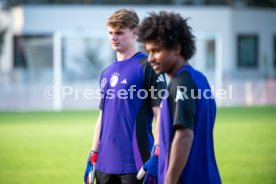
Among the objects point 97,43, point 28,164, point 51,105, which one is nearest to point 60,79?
point 51,105

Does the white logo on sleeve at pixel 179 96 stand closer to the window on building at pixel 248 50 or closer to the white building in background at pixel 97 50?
the white building in background at pixel 97 50

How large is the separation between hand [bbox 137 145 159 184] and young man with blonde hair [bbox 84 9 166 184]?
0.22 metres

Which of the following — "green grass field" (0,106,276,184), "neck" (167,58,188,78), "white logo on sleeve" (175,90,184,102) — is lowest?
"green grass field" (0,106,276,184)

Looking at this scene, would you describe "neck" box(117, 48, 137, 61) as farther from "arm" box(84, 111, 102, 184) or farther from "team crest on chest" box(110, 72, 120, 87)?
"arm" box(84, 111, 102, 184)

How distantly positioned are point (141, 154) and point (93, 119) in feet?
53.5

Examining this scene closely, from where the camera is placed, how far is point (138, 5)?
1554 inches

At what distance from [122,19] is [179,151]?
5.94 ft

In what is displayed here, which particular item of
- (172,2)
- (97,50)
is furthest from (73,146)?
(172,2)

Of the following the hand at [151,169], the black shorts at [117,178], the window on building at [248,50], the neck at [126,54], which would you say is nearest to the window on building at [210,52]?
the window on building at [248,50]

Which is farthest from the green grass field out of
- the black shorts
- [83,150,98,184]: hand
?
the black shorts

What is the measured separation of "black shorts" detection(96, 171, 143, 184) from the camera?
211 inches

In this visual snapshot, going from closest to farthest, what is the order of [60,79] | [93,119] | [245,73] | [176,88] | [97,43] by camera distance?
1. [176,88]
2. [93,119]
3. [60,79]
4. [97,43]
5. [245,73]

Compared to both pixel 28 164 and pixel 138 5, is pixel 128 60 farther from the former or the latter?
pixel 138 5

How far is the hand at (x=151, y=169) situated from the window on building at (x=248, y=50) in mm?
37954
